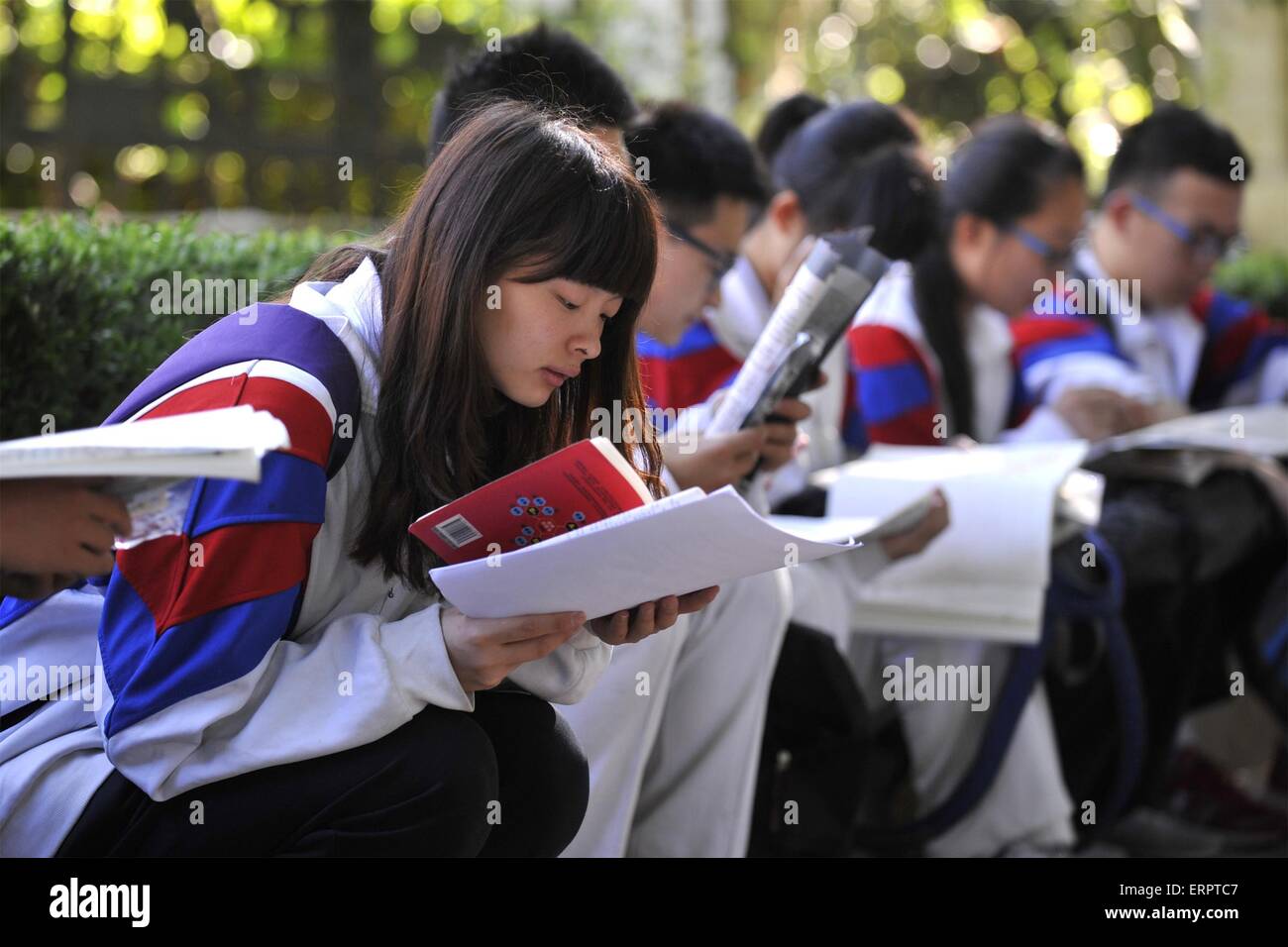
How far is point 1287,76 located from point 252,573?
7466mm

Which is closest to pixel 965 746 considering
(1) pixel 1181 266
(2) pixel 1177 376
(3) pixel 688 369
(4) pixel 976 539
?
(4) pixel 976 539

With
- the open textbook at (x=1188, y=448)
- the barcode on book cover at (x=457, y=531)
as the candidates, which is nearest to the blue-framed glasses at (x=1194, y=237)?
the open textbook at (x=1188, y=448)

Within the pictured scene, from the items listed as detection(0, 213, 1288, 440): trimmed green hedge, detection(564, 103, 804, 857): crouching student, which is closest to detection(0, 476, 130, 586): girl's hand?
detection(0, 213, 1288, 440): trimmed green hedge

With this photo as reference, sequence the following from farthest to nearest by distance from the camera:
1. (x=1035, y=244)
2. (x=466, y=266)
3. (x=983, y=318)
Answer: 1. (x=1035, y=244)
2. (x=983, y=318)
3. (x=466, y=266)

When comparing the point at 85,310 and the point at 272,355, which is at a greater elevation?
the point at 85,310

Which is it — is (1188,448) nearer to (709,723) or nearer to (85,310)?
(709,723)

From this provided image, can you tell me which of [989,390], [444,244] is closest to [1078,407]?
[989,390]

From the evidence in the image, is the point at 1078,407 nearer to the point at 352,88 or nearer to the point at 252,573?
the point at 252,573

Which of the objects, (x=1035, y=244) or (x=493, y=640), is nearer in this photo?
(x=493, y=640)

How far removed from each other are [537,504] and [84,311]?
1.04m

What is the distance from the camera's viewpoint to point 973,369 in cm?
365

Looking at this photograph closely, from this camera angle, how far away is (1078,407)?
3619mm

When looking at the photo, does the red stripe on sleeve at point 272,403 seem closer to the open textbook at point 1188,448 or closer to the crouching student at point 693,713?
the crouching student at point 693,713
